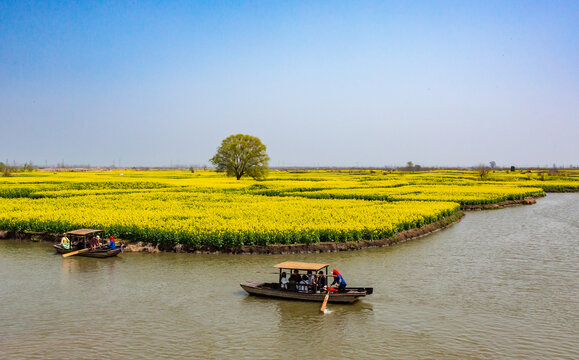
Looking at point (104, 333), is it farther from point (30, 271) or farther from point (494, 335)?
point (494, 335)

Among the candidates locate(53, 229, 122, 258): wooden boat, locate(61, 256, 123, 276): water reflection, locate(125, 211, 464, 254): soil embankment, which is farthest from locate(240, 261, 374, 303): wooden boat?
locate(53, 229, 122, 258): wooden boat

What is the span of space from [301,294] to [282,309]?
127cm

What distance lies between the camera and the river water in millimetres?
16297

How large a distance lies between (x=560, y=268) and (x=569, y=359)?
15028 mm

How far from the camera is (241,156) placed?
373 feet

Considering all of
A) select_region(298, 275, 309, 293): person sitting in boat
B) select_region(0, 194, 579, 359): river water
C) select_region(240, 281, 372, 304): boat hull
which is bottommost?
select_region(0, 194, 579, 359): river water

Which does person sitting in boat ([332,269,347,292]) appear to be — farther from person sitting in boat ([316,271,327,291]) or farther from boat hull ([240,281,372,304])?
person sitting in boat ([316,271,327,291])

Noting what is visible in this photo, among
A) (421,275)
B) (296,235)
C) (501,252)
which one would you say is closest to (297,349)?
(421,275)

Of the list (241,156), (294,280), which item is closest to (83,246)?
(294,280)

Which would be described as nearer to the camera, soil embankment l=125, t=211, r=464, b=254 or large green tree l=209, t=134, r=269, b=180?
soil embankment l=125, t=211, r=464, b=254

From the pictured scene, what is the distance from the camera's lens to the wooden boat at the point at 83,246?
102 ft

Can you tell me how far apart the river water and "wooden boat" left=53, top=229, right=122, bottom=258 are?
0.51 meters

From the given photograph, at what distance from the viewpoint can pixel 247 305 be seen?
21.1 m

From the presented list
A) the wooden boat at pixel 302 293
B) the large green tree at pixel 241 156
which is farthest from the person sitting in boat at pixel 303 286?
the large green tree at pixel 241 156
